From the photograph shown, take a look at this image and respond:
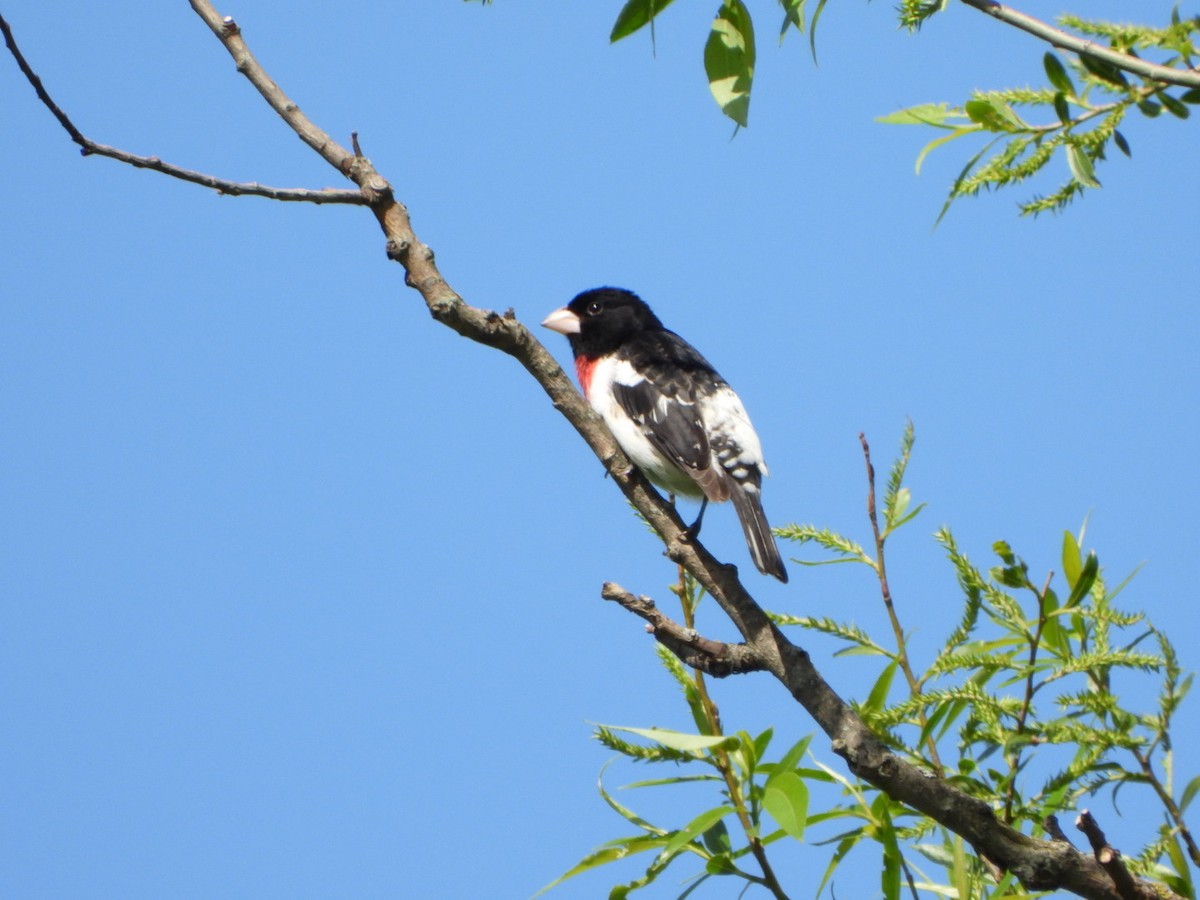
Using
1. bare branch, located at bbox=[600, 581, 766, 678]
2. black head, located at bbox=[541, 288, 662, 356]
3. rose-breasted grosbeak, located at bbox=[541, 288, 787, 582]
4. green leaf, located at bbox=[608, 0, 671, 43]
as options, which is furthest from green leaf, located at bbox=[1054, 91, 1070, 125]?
black head, located at bbox=[541, 288, 662, 356]

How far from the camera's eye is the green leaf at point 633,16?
2.17 meters

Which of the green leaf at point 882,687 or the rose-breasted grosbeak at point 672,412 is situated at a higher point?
the rose-breasted grosbeak at point 672,412

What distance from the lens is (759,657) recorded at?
8.36ft

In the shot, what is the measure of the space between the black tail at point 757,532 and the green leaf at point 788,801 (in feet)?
6.37

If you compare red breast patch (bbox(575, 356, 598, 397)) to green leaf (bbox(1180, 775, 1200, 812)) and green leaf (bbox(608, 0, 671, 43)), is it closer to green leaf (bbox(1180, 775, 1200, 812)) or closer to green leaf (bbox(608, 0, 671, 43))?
green leaf (bbox(608, 0, 671, 43))

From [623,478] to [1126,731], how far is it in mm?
1453

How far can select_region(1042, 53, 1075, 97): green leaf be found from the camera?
1.76 m

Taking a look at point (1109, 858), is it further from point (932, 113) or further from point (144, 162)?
point (144, 162)

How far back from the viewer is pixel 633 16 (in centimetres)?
219

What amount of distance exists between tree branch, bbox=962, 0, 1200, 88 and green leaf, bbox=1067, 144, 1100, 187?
0.17 m

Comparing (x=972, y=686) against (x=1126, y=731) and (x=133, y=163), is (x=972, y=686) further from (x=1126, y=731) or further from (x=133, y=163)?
(x=133, y=163)

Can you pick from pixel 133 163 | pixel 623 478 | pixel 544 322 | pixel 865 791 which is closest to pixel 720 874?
pixel 865 791

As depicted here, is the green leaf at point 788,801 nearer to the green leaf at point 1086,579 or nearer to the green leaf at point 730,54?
the green leaf at point 1086,579

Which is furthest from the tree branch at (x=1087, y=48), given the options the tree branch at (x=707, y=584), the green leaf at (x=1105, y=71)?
the tree branch at (x=707, y=584)
